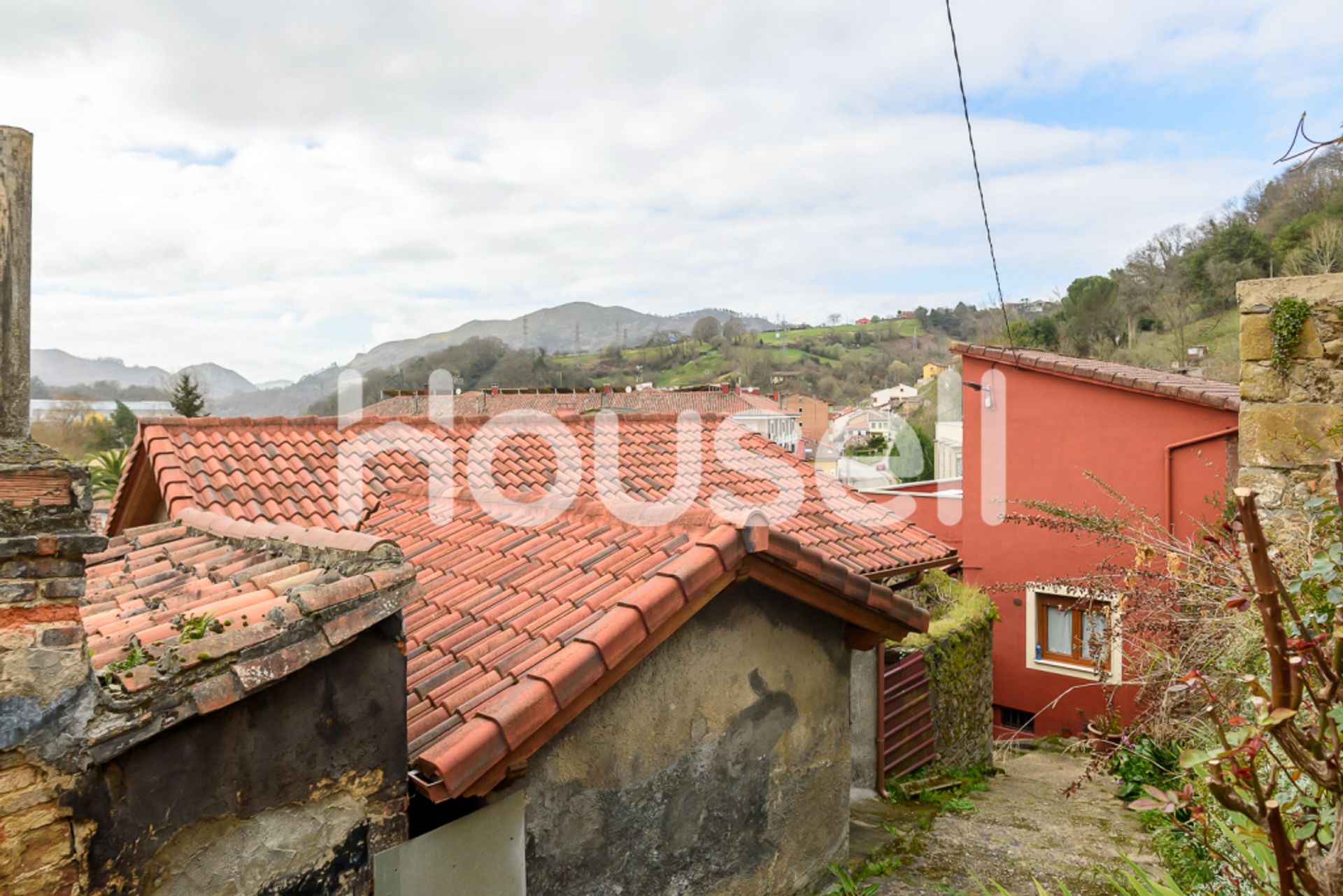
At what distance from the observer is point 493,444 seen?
366 inches

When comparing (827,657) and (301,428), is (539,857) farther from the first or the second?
(301,428)

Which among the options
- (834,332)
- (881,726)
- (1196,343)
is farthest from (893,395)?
(881,726)

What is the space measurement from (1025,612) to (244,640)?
1252 centimetres

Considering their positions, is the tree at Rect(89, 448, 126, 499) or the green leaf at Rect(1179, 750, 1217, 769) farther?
the tree at Rect(89, 448, 126, 499)

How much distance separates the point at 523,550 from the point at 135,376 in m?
38.0

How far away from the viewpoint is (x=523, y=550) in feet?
18.1

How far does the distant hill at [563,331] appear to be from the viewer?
30.3m

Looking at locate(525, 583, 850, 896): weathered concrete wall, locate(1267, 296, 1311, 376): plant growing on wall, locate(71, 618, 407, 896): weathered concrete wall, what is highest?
locate(1267, 296, 1311, 376): plant growing on wall

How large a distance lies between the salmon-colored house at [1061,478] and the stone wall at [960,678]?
145 cm

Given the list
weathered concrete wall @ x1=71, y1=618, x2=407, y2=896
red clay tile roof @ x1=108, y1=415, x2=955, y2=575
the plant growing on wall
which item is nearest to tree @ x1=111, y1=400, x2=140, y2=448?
red clay tile roof @ x1=108, y1=415, x2=955, y2=575

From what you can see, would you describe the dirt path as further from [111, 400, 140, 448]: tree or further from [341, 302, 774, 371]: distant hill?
[111, 400, 140, 448]: tree

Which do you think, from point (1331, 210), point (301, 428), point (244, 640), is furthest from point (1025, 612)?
point (1331, 210)

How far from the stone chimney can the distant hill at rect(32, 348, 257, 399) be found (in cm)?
2557

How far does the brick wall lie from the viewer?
2.22 meters
